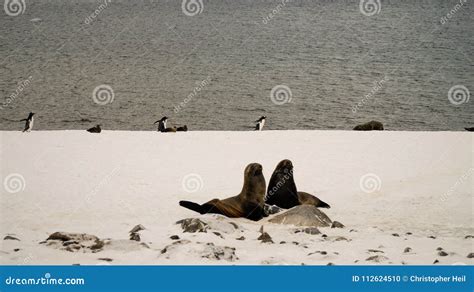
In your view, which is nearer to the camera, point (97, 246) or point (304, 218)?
point (97, 246)

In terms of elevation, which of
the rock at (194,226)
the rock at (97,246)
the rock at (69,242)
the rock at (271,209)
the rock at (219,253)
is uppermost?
the rock at (271,209)

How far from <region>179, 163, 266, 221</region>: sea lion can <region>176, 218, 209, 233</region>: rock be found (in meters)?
1.09

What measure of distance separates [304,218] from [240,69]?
90.0ft

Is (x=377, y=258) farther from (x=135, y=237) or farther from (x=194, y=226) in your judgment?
(x=135, y=237)

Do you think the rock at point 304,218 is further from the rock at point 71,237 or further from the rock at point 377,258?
the rock at point 71,237

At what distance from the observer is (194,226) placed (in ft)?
28.5

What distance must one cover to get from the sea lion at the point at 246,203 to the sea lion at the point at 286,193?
1.62 ft

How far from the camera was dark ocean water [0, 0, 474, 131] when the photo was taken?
27391 millimetres

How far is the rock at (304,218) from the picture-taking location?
9.38 m

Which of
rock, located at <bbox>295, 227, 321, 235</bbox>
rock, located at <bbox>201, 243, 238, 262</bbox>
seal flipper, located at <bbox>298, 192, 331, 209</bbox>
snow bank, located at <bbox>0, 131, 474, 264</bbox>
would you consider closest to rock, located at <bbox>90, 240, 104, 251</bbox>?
snow bank, located at <bbox>0, 131, 474, 264</bbox>

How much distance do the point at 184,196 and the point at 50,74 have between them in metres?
24.8

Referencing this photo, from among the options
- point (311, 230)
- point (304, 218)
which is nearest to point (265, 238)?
point (311, 230)

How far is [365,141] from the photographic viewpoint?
16.0 meters

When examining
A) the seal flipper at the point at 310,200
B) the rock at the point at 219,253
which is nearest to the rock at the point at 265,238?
the rock at the point at 219,253
